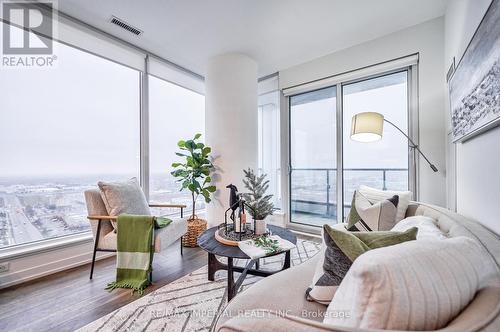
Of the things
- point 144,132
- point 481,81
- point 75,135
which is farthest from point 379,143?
point 75,135

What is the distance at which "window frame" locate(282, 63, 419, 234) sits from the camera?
2711 mm

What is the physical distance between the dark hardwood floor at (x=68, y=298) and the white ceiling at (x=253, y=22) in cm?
279

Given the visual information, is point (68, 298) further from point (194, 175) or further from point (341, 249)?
point (341, 249)

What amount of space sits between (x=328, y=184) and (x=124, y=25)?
138 inches

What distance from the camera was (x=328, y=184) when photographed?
3.50m

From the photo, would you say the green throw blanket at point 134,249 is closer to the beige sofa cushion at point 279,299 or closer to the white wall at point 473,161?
the beige sofa cushion at point 279,299

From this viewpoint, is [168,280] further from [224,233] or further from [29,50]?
[29,50]

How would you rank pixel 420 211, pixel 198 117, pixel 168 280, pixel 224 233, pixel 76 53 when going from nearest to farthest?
1. pixel 420 211
2. pixel 224 233
3. pixel 168 280
4. pixel 76 53
5. pixel 198 117

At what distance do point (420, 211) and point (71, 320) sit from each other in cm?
270

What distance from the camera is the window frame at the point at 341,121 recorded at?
271 cm

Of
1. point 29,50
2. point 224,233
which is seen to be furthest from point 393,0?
point 29,50

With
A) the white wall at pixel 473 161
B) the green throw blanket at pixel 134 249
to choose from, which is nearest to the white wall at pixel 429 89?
the white wall at pixel 473 161

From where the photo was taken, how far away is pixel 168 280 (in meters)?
2.08

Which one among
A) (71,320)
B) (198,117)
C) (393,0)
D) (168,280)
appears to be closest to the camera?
(71,320)
